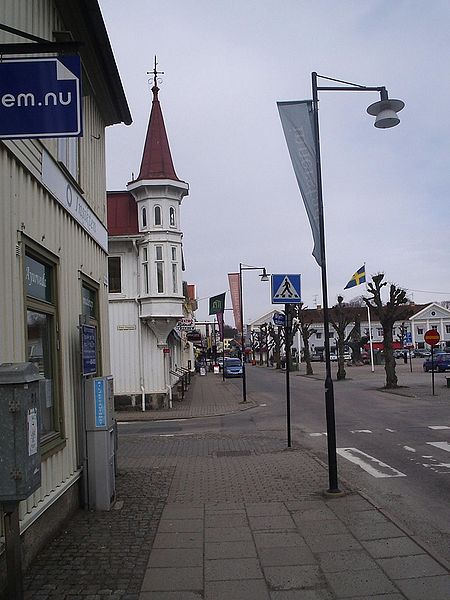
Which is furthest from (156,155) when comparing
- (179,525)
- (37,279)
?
(179,525)

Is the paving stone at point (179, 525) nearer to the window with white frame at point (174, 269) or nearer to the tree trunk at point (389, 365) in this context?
the window with white frame at point (174, 269)

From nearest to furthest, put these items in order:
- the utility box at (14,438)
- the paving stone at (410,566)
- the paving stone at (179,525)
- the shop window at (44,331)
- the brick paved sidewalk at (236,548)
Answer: the utility box at (14,438), the brick paved sidewalk at (236,548), the paving stone at (410,566), the shop window at (44,331), the paving stone at (179,525)

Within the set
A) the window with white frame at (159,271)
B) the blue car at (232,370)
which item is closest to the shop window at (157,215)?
the window with white frame at (159,271)

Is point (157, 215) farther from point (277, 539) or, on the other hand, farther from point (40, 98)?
point (40, 98)

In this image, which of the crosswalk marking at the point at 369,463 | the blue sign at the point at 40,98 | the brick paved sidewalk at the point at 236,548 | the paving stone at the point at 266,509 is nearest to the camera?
the blue sign at the point at 40,98

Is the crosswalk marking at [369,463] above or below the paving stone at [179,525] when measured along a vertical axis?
below

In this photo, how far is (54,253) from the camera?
Result: 788 cm

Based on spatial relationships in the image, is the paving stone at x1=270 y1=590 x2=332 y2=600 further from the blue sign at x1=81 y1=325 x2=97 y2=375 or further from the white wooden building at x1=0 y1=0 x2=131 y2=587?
the blue sign at x1=81 y1=325 x2=97 y2=375

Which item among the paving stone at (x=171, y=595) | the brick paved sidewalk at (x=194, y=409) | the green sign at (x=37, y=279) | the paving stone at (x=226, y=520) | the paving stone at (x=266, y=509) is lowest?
the brick paved sidewalk at (x=194, y=409)

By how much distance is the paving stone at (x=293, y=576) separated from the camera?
5.62 m

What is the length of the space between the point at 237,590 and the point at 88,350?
4.27 metres

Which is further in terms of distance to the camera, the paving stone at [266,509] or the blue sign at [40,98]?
the paving stone at [266,509]

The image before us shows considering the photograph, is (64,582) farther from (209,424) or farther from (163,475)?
(209,424)

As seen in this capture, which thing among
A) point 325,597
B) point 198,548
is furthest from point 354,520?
point 325,597
